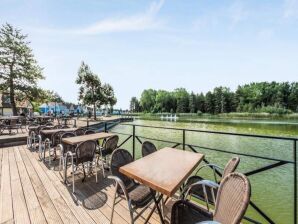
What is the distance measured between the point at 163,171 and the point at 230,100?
227ft

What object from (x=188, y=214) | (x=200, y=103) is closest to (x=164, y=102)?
(x=200, y=103)

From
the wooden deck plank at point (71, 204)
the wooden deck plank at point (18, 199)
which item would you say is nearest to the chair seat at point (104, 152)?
the wooden deck plank at point (71, 204)

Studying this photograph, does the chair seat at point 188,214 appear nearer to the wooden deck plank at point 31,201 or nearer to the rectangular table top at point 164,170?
the rectangular table top at point 164,170

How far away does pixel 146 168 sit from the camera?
1.90m

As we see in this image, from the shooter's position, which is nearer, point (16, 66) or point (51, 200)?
point (51, 200)

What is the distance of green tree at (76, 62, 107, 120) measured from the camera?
82.7ft

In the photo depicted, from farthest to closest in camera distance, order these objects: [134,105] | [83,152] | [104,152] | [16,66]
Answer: [134,105] → [16,66] → [104,152] → [83,152]

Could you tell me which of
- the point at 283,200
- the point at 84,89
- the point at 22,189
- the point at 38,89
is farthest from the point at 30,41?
the point at 283,200

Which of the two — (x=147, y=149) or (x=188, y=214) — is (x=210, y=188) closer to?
(x=188, y=214)

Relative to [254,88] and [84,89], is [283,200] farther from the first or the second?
[254,88]

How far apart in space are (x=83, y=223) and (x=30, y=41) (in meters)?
20.8

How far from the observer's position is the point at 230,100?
212 ft

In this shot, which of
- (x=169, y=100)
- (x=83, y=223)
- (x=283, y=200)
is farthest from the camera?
(x=169, y=100)

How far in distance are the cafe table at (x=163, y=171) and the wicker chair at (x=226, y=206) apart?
0.22 m
